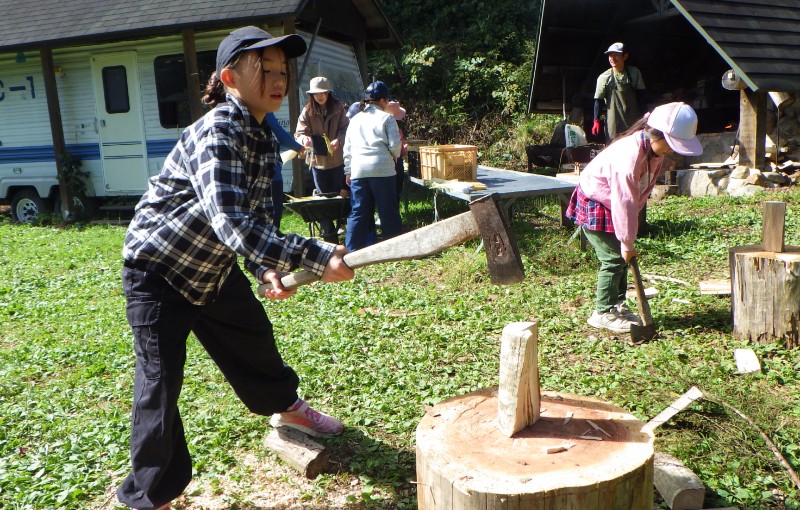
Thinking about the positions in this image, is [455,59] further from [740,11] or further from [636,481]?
[636,481]

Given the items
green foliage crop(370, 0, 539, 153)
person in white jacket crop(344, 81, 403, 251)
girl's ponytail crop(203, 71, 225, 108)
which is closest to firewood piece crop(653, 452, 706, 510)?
girl's ponytail crop(203, 71, 225, 108)

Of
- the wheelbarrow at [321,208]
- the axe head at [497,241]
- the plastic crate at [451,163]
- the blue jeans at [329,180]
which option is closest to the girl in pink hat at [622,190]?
the axe head at [497,241]

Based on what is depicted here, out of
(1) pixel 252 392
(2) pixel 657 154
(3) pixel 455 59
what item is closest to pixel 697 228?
(2) pixel 657 154

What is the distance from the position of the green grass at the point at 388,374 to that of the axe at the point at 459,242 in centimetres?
116

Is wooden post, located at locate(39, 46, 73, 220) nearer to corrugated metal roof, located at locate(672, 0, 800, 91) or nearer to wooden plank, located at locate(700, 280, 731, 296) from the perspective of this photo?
corrugated metal roof, located at locate(672, 0, 800, 91)

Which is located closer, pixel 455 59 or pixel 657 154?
pixel 657 154

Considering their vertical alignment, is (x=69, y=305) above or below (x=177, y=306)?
below

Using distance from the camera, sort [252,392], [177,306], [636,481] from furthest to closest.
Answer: [252,392] → [177,306] → [636,481]

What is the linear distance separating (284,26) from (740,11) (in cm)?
687

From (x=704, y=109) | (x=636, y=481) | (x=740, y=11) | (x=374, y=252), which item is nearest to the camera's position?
(x=636, y=481)

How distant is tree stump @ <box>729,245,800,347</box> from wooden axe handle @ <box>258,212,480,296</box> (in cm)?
276

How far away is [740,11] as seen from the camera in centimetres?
1021

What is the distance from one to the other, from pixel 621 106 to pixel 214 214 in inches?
342

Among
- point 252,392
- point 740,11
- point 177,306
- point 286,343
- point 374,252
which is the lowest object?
point 286,343
